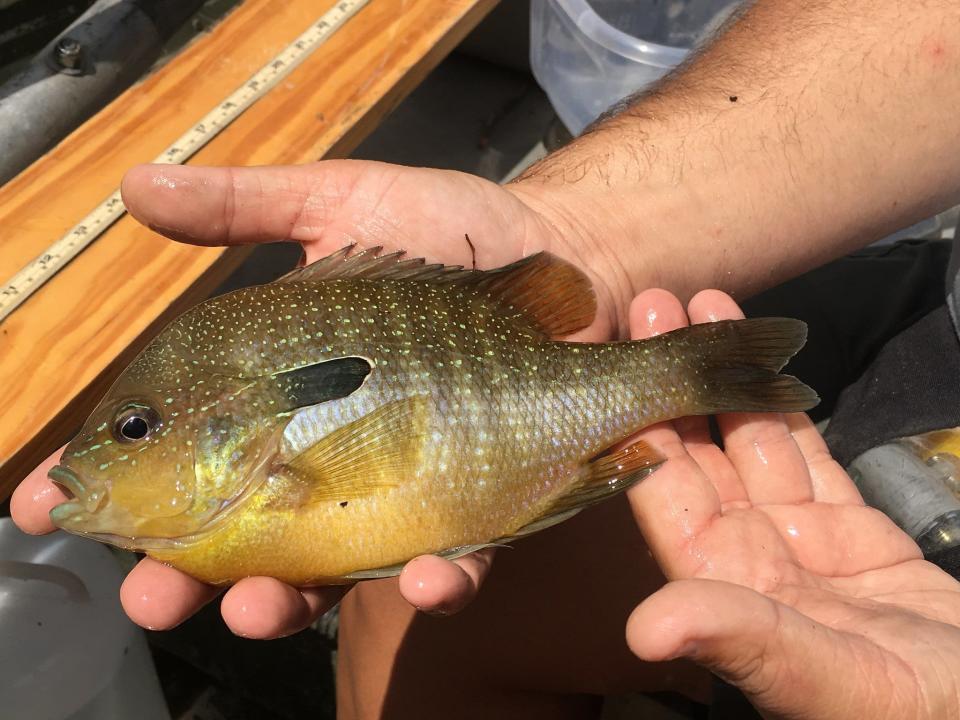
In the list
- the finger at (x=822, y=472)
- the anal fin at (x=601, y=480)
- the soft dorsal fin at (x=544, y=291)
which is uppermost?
the soft dorsal fin at (x=544, y=291)

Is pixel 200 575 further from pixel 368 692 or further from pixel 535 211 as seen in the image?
pixel 535 211

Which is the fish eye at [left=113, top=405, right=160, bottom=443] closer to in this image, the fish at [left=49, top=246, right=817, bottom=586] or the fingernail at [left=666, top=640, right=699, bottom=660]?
the fish at [left=49, top=246, right=817, bottom=586]

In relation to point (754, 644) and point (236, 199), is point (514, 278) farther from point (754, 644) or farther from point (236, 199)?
point (754, 644)

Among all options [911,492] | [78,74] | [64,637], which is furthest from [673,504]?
[78,74]

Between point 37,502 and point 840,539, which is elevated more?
point 37,502

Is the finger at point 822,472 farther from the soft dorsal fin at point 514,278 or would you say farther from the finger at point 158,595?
the finger at point 158,595

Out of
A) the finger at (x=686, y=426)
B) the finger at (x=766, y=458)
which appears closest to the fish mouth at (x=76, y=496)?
the finger at (x=686, y=426)
